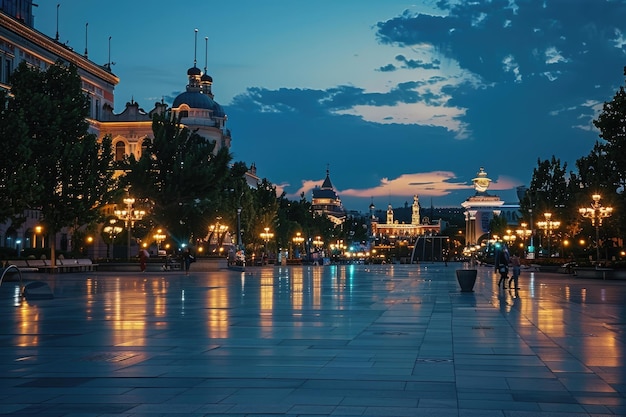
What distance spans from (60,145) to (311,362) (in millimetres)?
46736

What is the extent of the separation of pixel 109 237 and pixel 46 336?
228 feet

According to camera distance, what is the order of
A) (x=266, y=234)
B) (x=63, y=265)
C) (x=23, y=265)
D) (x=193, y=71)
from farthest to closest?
(x=193, y=71), (x=266, y=234), (x=63, y=265), (x=23, y=265)

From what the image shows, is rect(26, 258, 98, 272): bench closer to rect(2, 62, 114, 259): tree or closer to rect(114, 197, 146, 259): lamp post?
rect(2, 62, 114, 259): tree

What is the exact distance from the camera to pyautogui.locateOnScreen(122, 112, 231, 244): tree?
7425 cm

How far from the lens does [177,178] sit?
74.9 m

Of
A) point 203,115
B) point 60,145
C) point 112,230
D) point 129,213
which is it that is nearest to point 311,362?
point 60,145

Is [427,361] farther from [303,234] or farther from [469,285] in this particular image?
[303,234]

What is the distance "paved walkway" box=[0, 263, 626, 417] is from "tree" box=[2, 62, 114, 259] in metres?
33.9

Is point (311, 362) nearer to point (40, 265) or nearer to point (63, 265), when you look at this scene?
point (40, 265)

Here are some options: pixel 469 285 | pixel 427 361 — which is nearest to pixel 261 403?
pixel 427 361

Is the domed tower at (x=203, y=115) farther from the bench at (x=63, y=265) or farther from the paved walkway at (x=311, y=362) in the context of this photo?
the paved walkway at (x=311, y=362)

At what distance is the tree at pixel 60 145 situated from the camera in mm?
55031

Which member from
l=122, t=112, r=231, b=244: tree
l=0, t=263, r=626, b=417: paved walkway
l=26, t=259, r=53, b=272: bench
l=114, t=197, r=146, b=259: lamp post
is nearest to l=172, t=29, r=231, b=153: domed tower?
l=122, t=112, r=231, b=244: tree

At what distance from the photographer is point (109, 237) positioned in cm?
8419
